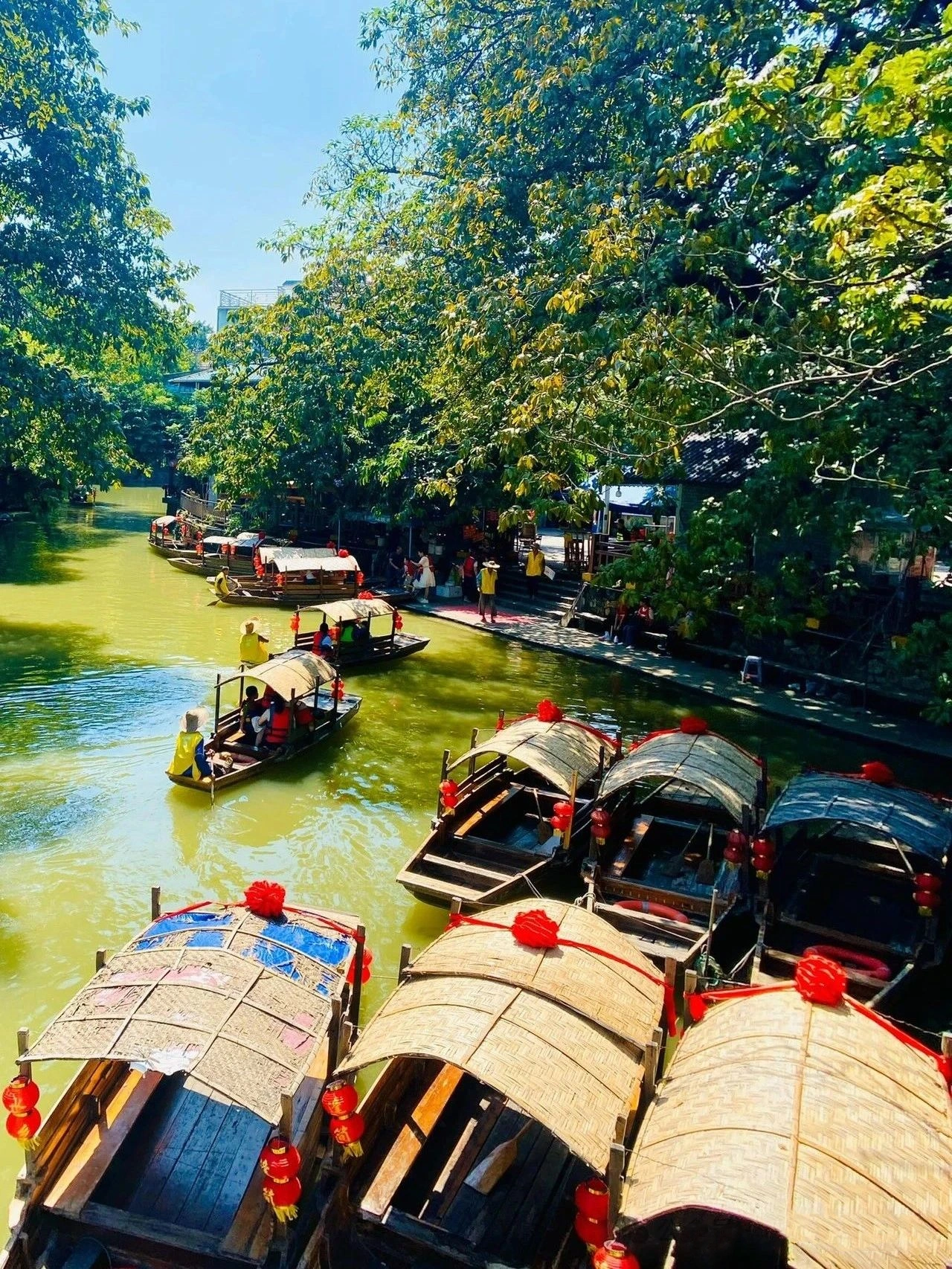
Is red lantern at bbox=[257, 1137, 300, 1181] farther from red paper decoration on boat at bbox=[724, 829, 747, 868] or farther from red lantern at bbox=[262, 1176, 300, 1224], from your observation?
red paper decoration on boat at bbox=[724, 829, 747, 868]

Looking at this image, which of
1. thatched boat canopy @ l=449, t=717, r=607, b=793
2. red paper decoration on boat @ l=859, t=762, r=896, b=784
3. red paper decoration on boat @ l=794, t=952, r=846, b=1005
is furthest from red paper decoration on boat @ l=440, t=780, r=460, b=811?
red paper decoration on boat @ l=794, t=952, r=846, b=1005

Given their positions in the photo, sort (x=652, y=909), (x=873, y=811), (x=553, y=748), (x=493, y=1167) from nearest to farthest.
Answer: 1. (x=493, y=1167)
2. (x=873, y=811)
3. (x=652, y=909)
4. (x=553, y=748)

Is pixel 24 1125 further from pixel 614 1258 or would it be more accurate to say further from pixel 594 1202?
pixel 614 1258

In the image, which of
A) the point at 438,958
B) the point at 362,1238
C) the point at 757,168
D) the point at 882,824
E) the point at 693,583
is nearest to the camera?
the point at 362,1238

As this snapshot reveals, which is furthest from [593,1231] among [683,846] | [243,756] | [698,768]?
[243,756]

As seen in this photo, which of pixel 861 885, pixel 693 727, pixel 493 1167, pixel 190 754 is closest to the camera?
pixel 493 1167

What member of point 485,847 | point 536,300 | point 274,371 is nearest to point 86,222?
point 274,371

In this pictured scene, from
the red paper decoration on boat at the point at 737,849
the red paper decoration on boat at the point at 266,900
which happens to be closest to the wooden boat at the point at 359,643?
the red paper decoration on boat at the point at 737,849

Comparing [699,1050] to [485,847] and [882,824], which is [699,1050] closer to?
[882,824]
